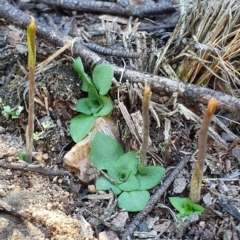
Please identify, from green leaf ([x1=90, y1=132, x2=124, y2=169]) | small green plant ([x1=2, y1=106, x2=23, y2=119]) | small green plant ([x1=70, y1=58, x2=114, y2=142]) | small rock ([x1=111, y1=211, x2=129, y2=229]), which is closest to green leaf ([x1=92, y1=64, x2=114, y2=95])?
small green plant ([x1=70, y1=58, x2=114, y2=142])

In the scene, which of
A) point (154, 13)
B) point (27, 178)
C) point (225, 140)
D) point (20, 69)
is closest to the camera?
point (27, 178)

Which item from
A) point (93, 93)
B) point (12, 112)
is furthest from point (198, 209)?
point (12, 112)

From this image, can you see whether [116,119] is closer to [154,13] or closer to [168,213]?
[168,213]

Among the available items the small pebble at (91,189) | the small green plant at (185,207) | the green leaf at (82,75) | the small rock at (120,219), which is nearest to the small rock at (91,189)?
the small pebble at (91,189)

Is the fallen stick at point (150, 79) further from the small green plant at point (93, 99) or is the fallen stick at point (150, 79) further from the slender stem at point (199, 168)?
the slender stem at point (199, 168)

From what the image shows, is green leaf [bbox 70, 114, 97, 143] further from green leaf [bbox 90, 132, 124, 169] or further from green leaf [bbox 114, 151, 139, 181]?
green leaf [bbox 114, 151, 139, 181]

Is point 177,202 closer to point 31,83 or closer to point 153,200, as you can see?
point 153,200

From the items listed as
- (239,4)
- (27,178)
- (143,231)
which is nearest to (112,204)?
(143,231)
